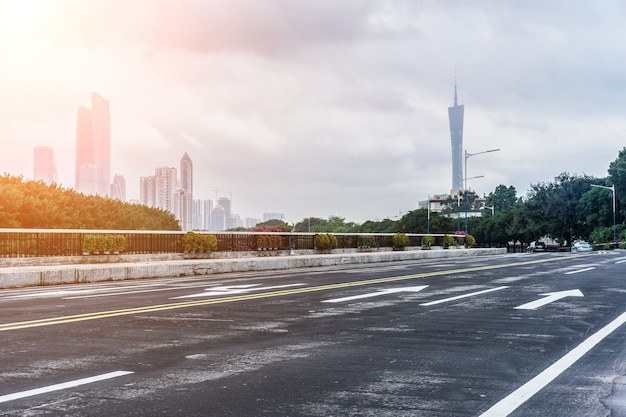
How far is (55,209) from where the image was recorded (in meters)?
58.9

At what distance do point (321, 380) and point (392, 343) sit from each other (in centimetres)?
220

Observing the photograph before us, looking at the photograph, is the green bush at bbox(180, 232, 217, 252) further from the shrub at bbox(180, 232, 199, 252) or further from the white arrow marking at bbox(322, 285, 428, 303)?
the white arrow marking at bbox(322, 285, 428, 303)

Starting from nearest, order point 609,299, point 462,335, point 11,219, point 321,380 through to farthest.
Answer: point 321,380
point 462,335
point 609,299
point 11,219

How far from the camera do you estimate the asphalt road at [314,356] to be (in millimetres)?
4898

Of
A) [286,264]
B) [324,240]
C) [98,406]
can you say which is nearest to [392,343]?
[98,406]

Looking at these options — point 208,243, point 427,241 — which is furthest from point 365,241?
point 208,243

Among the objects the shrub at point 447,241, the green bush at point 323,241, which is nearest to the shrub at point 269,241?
the green bush at point 323,241

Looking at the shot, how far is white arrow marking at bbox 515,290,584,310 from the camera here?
38.1 feet

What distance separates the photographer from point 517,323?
Answer: 31.2ft

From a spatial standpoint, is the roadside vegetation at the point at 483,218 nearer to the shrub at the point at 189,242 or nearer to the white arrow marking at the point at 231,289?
the shrub at the point at 189,242

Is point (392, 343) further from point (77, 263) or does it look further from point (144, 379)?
point (77, 263)

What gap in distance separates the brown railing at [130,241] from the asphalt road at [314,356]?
11.4 metres

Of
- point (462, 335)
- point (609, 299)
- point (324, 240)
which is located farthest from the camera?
point (324, 240)

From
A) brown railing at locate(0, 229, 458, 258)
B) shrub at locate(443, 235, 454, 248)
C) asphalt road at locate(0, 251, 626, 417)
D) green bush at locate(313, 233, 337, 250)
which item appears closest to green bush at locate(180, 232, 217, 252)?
brown railing at locate(0, 229, 458, 258)
